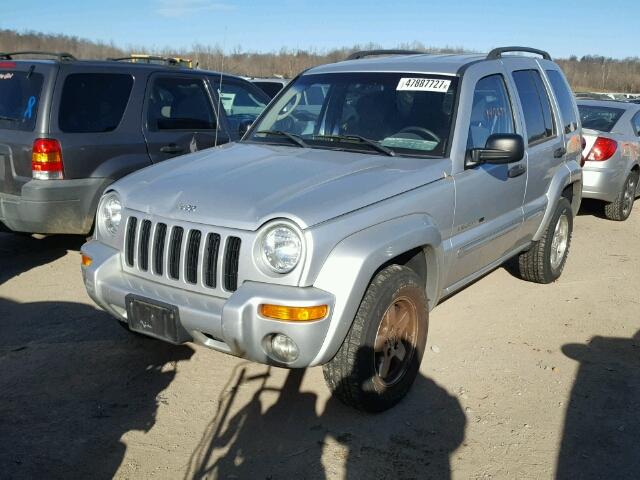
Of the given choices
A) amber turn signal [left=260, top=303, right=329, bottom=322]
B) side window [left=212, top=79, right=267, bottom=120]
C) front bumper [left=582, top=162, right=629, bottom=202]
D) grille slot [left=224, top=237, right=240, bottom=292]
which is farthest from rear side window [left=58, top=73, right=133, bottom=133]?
front bumper [left=582, top=162, right=629, bottom=202]

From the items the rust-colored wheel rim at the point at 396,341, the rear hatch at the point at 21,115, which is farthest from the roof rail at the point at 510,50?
the rear hatch at the point at 21,115

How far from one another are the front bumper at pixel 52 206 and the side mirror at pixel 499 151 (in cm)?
347

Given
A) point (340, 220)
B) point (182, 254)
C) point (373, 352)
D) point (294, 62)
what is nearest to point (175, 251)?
point (182, 254)

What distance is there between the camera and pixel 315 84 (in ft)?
16.2

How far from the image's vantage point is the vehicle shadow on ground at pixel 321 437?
3086 mm

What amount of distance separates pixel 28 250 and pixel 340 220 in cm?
483

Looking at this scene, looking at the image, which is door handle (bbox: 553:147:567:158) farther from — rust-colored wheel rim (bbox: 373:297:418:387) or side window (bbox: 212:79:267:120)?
side window (bbox: 212:79:267:120)

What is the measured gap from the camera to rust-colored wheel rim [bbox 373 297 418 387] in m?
3.55

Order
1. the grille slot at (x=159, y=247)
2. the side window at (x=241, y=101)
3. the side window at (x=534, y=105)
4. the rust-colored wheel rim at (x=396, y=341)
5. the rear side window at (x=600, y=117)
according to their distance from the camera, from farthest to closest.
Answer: the rear side window at (x=600, y=117), the side window at (x=241, y=101), the side window at (x=534, y=105), the rust-colored wheel rim at (x=396, y=341), the grille slot at (x=159, y=247)

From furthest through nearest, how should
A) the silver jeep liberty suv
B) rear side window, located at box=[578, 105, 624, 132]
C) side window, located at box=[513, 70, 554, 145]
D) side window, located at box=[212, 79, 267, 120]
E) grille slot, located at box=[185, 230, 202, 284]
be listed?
rear side window, located at box=[578, 105, 624, 132] → side window, located at box=[212, 79, 267, 120] → side window, located at box=[513, 70, 554, 145] → grille slot, located at box=[185, 230, 202, 284] → the silver jeep liberty suv

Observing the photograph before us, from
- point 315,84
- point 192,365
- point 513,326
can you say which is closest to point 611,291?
point 513,326

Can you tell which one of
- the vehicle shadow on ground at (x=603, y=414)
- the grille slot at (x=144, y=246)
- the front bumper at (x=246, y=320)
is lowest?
the vehicle shadow on ground at (x=603, y=414)

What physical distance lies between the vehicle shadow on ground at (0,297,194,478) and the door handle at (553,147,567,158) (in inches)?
133

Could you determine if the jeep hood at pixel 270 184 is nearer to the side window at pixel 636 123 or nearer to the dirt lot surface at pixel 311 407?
the dirt lot surface at pixel 311 407
